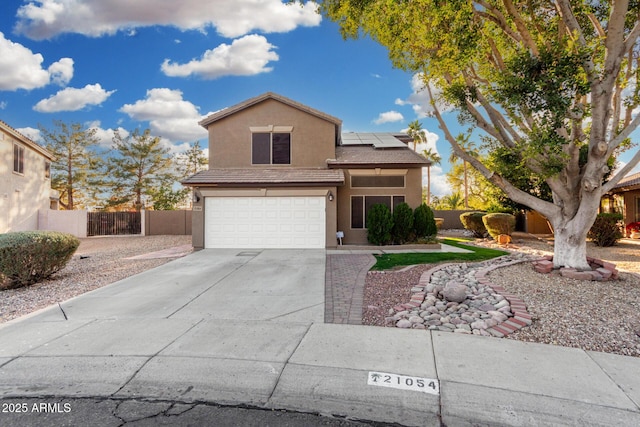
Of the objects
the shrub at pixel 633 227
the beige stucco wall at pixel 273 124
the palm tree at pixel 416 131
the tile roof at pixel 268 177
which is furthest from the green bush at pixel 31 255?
the palm tree at pixel 416 131

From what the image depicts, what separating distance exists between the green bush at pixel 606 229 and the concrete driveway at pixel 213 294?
12.4 m

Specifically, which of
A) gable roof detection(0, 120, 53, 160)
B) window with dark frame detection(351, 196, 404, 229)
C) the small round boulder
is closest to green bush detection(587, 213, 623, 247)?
window with dark frame detection(351, 196, 404, 229)

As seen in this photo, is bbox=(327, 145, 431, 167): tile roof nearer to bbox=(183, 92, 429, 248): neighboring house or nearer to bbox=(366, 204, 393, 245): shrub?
bbox=(183, 92, 429, 248): neighboring house

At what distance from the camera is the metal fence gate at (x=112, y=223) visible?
2053 centimetres

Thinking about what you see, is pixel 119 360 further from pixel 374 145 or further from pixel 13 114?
pixel 13 114

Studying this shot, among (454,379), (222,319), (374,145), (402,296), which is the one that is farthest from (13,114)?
(454,379)

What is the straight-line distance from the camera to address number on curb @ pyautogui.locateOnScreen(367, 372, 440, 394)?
120 inches

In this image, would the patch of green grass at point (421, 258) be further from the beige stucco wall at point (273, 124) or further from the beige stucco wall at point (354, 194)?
the beige stucco wall at point (273, 124)

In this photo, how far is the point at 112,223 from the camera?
20.8 m

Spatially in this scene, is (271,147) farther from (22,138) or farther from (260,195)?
(22,138)

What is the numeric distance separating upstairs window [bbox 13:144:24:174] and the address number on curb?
23.0m

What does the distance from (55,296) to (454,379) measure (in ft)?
24.8

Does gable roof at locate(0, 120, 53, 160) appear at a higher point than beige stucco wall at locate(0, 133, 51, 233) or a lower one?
higher

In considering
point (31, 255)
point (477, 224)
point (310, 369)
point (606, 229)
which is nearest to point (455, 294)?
point (310, 369)
